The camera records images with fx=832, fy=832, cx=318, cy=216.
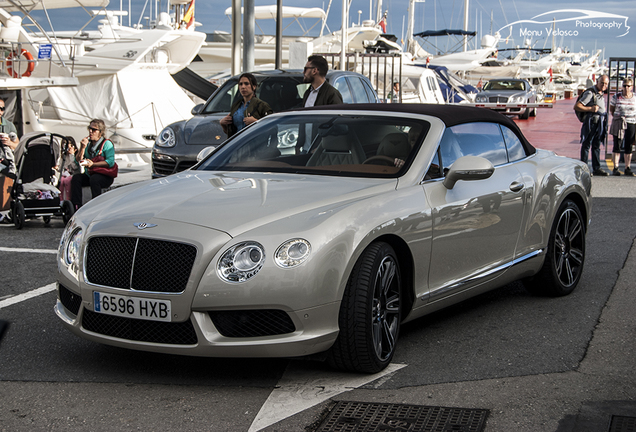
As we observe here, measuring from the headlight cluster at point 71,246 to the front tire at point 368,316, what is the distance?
1460 mm

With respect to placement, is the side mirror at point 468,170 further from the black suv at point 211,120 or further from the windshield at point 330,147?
the black suv at point 211,120

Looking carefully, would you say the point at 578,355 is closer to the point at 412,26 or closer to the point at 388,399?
the point at 388,399

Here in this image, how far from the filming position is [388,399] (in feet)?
13.4

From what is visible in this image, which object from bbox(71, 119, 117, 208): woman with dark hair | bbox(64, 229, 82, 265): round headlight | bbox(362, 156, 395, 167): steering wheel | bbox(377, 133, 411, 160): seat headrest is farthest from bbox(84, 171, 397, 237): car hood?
bbox(71, 119, 117, 208): woman with dark hair

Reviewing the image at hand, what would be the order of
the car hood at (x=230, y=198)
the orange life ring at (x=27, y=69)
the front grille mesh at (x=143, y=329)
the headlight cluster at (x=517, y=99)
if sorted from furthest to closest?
the headlight cluster at (x=517, y=99), the orange life ring at (x=27, y=69), the car hood at (x=230, y=198), the front grille mesh at (x=143, y=329)

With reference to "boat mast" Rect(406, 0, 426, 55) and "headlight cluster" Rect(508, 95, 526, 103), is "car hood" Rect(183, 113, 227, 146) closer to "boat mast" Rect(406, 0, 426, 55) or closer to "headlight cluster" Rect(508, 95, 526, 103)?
"headlight cluster" Rect(508, 95, 526, 103)

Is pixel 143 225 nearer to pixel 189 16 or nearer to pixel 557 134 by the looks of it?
pixel 557 134

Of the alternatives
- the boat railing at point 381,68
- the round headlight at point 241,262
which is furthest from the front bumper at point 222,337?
the boat railing at point 381,68

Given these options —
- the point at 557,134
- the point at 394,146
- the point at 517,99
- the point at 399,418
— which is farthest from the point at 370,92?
the point at 517,99

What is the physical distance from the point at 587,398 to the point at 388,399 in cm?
99

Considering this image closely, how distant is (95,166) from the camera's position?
10.6 m

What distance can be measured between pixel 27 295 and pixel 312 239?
3.26 metres

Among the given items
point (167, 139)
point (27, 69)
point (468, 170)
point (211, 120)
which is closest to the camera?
point (468, 170)

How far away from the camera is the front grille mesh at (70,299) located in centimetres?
442
